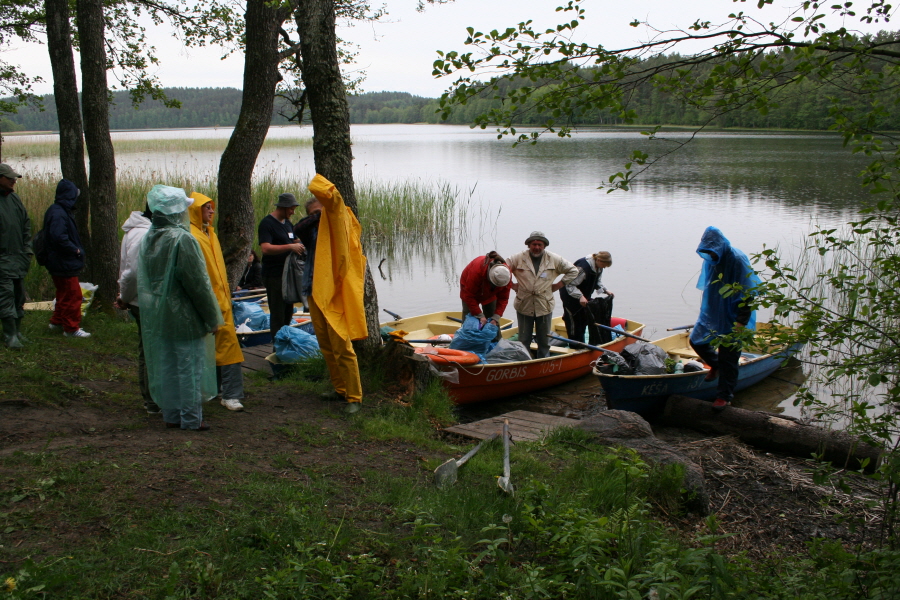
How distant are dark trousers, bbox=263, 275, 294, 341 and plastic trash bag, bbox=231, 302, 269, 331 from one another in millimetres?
1574

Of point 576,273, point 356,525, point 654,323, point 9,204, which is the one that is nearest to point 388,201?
point 654,323

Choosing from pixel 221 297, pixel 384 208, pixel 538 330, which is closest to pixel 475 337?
pixel 538 330

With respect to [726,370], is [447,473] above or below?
above

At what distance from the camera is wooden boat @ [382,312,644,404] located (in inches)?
309

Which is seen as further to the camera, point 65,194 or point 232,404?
point 65,194

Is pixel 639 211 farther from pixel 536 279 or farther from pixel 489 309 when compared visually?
pixel 489 309

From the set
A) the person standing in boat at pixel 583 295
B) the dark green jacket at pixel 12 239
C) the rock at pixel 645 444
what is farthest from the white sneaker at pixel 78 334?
the person standing in boat at pixel 583 295

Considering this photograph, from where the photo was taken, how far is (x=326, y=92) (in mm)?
5695

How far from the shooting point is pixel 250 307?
9352 mm

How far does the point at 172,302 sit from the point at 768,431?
5.46 m

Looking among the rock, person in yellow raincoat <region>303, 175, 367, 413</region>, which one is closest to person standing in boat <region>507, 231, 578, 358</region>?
the rock

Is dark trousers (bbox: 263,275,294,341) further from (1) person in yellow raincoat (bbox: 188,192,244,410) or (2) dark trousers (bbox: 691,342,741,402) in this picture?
(2) dark trousers (bbox: 691,342,741,402)

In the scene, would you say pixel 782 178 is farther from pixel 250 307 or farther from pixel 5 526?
pixel 5 526

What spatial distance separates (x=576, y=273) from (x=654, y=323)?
4140 millimetres
